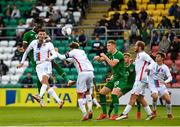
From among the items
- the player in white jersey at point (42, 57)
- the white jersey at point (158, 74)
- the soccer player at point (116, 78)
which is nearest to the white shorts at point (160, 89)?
the white jersey at point (158, 74)

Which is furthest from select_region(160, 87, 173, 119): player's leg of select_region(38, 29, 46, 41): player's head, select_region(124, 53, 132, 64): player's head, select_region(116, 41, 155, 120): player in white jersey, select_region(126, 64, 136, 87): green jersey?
select_region(38, 29, 46, 41): player's head

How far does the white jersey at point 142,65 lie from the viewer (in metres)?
23.7

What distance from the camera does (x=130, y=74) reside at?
83.5ft

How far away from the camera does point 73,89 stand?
117 ft

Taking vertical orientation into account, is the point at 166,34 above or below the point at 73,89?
above

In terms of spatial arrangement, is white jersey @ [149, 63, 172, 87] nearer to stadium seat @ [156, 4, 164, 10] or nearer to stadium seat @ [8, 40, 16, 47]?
stadium seat @ [156, 4, 164, 10]

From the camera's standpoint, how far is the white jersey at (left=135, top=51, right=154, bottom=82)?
23719 millimetres

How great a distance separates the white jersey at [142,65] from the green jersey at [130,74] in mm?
1127

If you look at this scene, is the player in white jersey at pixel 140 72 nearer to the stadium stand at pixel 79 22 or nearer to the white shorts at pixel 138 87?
the white shorts at pixel 138 87

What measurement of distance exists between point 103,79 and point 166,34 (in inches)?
148

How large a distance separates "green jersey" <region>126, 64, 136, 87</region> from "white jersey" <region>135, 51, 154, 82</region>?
1.13 metres

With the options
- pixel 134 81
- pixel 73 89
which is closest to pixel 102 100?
pixel 134 81

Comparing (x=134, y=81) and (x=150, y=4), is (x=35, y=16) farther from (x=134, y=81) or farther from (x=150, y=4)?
(x=134, y=81)

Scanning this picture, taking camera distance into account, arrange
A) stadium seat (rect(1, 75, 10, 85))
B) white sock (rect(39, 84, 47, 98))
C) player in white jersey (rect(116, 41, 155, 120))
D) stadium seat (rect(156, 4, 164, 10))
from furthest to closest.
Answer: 1. stadium seat (rect(156, 4, 164, 10))
2. stadium seat (rect(1, 75, 10, 85))
3. white sock (rect(39, 84, 47, 98))
4. player in white jersey (rect(116, 41, 155, 120))
